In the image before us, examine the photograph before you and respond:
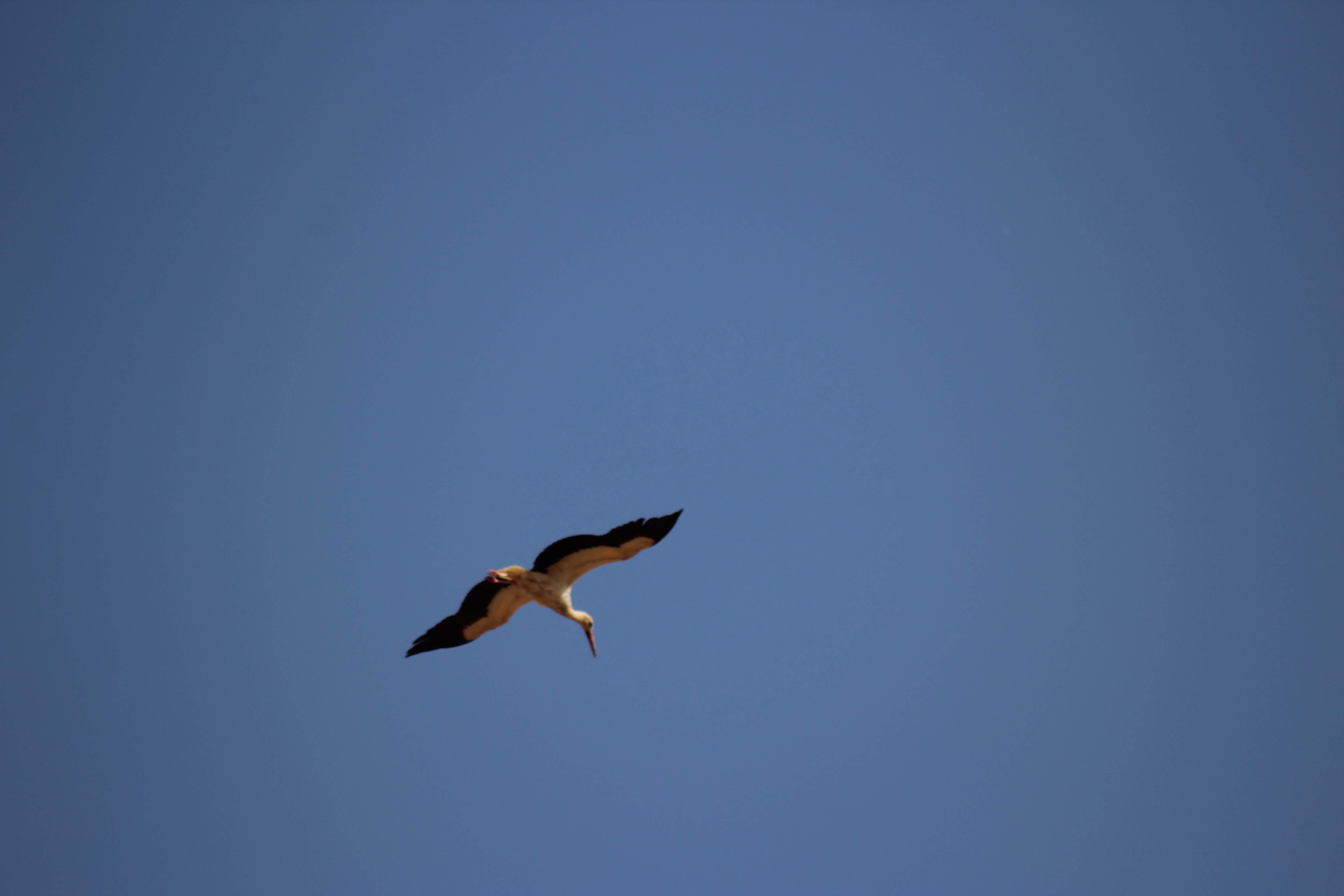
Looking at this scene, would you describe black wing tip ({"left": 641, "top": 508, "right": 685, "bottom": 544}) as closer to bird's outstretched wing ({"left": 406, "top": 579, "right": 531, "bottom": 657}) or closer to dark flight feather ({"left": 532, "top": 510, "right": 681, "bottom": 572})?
dark flight feather ({"left": 532, "top": 510, "right": 681, "bottom": 572})

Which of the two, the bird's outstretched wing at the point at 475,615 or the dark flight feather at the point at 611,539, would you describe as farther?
the bird's outstretched wing at the point at 475,615

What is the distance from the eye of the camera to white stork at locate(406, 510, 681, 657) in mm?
14359

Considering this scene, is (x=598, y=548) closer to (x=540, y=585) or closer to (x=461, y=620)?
(x=540, y=585)

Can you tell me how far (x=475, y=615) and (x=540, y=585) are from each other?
1.27m

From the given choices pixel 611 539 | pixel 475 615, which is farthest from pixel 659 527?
pixel 475 615

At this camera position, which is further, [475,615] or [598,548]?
[475,615]

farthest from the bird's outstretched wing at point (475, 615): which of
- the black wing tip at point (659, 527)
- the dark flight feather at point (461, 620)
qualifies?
the black wing tip at point (659, 527)

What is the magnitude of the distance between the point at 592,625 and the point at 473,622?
2.13 meters

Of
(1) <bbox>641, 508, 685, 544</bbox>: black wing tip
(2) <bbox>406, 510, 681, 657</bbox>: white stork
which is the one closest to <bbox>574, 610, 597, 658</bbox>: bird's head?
(2) <bbox>406, 510, 681, 657</bbox>: white stork

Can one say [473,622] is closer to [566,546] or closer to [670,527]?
[566,546]

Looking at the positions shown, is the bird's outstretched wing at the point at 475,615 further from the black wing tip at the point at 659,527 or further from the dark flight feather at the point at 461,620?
the black wing tip at the point at 659,527

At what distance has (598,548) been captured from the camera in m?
14.6

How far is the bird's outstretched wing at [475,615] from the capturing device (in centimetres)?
1545

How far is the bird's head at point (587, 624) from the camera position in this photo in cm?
1620
